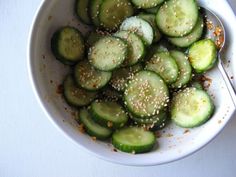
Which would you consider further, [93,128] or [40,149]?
[40,149]

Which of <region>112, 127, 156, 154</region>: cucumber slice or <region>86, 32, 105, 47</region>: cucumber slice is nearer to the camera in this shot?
<region>112, 127, 156, 154</region>: cucumber slice

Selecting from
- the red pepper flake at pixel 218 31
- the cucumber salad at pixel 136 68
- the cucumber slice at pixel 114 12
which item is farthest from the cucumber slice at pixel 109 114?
the red pepper flake at pixel 218 31

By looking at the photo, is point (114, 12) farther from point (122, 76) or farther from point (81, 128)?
point (81, 128)

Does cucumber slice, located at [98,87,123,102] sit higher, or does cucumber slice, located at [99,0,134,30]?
cucumber slice, located at [99,0,134,30]

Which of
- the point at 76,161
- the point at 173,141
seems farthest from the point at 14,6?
the point at 173,141

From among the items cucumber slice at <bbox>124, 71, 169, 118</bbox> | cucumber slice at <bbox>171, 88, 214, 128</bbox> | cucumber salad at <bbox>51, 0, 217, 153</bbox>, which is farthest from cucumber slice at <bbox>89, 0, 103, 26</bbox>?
cucumber slice at <bbox>171, 88, 214, 128</bbox>

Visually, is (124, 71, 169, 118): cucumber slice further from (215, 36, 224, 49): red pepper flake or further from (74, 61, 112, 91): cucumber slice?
(215, 36, 224, 49): red pepper flake

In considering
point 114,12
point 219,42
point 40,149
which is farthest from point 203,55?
point 40,149

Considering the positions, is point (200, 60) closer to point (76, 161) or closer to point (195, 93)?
point (195, 93)
